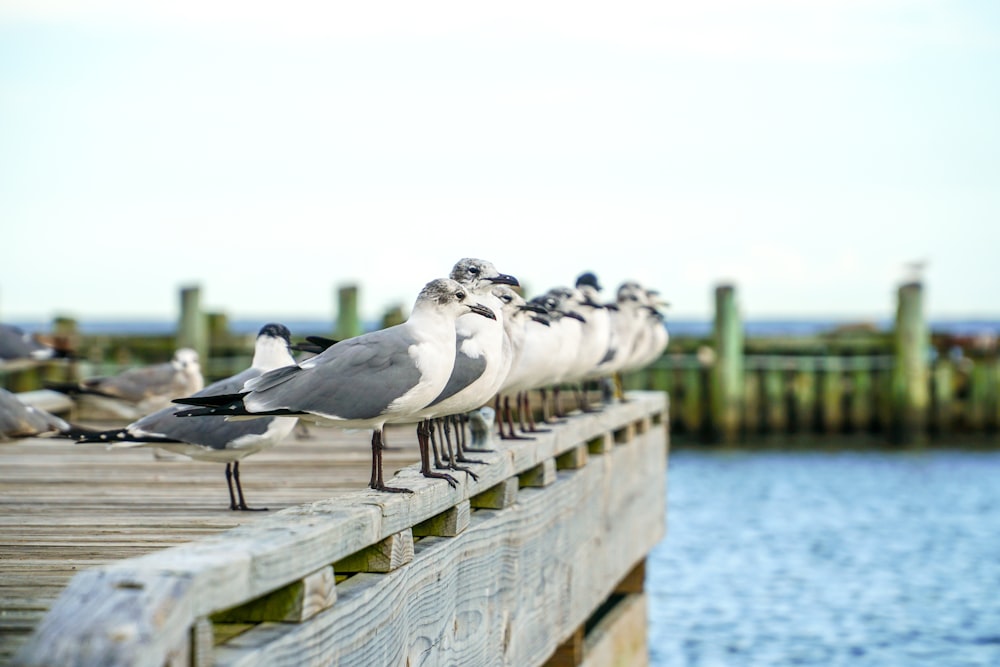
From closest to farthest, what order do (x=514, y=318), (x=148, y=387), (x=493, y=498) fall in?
(x=493, y=498) < (x=514, y=318) < (x=148, y=387)

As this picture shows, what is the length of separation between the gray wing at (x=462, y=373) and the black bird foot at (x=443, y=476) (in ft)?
1.06

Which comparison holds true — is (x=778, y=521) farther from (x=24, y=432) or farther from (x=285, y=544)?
(x=285, y=544)

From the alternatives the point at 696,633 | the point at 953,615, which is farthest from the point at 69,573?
the point at 953,615

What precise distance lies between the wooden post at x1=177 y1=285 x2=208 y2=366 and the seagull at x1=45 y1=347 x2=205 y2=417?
32.5ft

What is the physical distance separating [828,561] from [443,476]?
1377 centimetres

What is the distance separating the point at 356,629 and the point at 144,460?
4.06 m

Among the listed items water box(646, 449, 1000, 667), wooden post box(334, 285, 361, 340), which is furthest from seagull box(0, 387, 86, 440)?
wooden post box(334, 285, 361, 340)

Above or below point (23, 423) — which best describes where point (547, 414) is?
below

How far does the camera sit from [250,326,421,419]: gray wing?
4562 millimetres

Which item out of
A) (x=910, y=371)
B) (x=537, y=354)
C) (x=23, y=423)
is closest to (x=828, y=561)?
(x=910, y=371)

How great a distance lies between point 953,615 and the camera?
15.1m

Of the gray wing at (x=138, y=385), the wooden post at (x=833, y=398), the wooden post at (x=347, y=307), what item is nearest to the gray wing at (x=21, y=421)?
the gray wing at (x=138, y=385)

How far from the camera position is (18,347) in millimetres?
10352

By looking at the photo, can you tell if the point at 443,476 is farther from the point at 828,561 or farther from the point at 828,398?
the point at 828,398
